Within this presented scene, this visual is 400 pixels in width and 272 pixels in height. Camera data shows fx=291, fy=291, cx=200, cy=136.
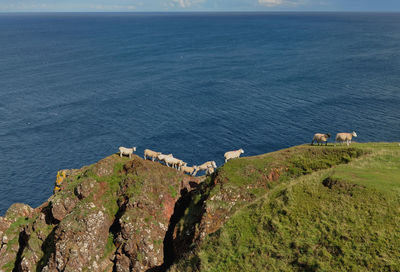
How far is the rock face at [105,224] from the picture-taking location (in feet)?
110

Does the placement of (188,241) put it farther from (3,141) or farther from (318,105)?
(318,105)

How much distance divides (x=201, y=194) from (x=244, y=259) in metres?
12.1

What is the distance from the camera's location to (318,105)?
113125 mm

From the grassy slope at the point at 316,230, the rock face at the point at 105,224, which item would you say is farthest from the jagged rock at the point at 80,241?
the grassy slope at the point at 316,230

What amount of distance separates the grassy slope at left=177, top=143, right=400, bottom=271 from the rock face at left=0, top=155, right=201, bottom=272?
10.2 m

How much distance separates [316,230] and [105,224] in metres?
24.7

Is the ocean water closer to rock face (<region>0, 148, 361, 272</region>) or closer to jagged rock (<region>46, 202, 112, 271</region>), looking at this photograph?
rock face (<region>0, 148, 361, 272</region>)

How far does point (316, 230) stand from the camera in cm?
2462

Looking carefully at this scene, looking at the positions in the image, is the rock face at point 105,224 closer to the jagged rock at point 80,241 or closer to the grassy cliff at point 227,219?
the jagged rock at point 80,241

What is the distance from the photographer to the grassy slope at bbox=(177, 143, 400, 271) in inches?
877

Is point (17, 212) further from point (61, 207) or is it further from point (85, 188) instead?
point (85, 188)

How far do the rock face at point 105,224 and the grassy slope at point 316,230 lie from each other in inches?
403

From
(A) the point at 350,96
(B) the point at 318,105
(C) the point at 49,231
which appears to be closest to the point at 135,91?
(B) the point at 318,105

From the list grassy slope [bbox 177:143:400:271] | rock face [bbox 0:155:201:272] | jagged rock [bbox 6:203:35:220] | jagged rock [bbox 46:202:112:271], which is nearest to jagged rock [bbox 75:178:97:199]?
rock face [bbox 0:155:201:272]
